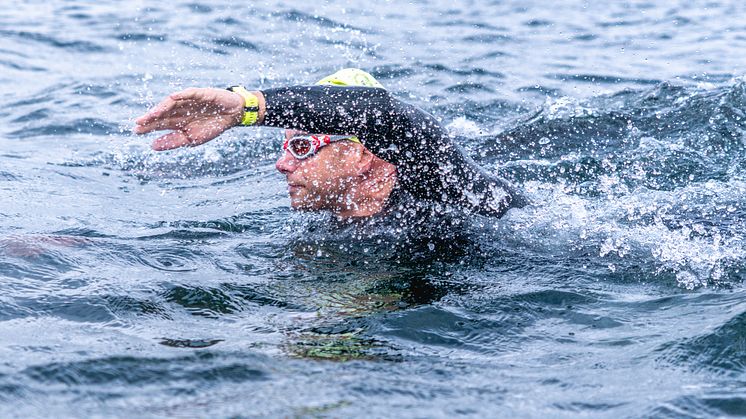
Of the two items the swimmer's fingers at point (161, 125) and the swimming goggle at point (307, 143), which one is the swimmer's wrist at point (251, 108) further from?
the swimming goggle at point (307, 143)

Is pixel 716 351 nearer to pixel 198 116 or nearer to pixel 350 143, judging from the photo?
pixel 350 143

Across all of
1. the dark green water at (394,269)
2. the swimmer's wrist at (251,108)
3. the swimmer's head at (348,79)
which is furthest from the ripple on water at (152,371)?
the swimmer's head at (348,79)

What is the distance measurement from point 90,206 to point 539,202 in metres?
3.22

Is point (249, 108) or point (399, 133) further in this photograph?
point (399, 133)

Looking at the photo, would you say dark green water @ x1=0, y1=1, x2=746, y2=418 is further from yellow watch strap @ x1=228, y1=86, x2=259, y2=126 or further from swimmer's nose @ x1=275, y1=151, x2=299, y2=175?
yellow watch strap @ x1=228, y1=86, x2=259, y2=126

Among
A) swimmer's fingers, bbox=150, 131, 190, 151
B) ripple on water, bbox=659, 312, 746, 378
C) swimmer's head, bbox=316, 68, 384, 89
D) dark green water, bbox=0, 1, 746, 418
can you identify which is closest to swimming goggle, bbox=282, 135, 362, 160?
swimmer's head, bbox=316, 68, 384, 89

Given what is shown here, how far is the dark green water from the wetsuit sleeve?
0.85 ft

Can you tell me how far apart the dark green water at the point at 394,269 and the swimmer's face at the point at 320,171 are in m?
0.32

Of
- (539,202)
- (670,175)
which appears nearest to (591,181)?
(670,175)

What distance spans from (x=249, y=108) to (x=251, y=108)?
12mm

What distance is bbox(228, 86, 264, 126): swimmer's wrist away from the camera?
4.59 m

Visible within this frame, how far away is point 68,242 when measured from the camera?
5.36 m

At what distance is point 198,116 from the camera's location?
451 centimetres

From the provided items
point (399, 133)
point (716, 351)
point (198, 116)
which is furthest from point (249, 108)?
point (716, 351)
